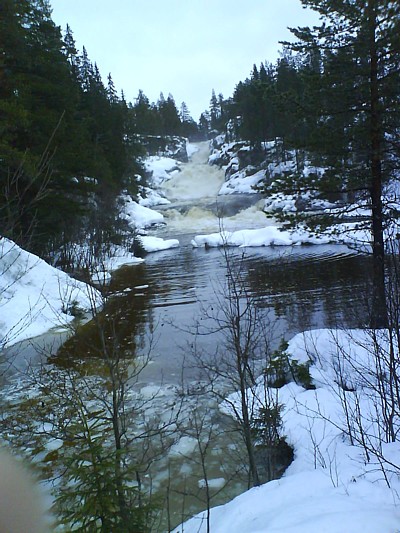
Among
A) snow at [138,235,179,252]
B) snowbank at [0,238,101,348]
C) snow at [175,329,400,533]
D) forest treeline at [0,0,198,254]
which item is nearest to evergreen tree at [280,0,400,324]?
snow at [175,329,400,533]

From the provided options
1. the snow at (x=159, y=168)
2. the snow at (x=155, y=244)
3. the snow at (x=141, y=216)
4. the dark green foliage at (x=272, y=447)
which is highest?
the snow at (x=159, y=168)

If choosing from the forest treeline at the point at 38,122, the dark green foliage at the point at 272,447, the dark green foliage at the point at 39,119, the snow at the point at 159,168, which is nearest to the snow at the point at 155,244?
the dark green foliage at the point at 39,119

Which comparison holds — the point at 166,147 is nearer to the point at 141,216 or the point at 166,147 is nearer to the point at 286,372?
the point at 141,216

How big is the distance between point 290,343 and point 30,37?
17.5 meters

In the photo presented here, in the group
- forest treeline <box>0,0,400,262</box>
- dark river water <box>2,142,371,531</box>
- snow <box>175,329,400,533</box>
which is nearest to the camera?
snow <box>175,329,400,533</box>

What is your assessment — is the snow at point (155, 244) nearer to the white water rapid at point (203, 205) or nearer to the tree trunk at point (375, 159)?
the white water rapid at point (203, 205)

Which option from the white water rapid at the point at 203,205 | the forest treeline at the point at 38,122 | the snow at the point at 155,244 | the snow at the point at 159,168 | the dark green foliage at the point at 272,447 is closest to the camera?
the dark green foliage at the point at 272,447

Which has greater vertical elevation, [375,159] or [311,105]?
[311,105]

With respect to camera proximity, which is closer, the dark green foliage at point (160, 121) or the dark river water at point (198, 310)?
the dark river water at point (198, 310)

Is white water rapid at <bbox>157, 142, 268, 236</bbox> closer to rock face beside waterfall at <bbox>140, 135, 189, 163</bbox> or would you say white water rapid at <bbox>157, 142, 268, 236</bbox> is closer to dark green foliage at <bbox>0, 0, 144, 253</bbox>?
rock face beside waterfall at <bbox>140, 135, 189, 163</bbox>

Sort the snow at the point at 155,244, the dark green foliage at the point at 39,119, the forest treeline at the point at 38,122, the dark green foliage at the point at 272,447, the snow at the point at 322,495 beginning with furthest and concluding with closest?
the snow at the point at 155,244 → the dark green foliage at the point at 39,119 → the forest treeline at the point at 38,122 → the dark green foliage at the point at 272,447 → the snow at the point at 322,495

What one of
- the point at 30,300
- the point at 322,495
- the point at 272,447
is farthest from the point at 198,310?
the point at 322,495

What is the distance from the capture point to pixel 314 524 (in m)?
3.13

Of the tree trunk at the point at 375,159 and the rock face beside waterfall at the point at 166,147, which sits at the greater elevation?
the rock face beside waterfall at the point at 166,147
